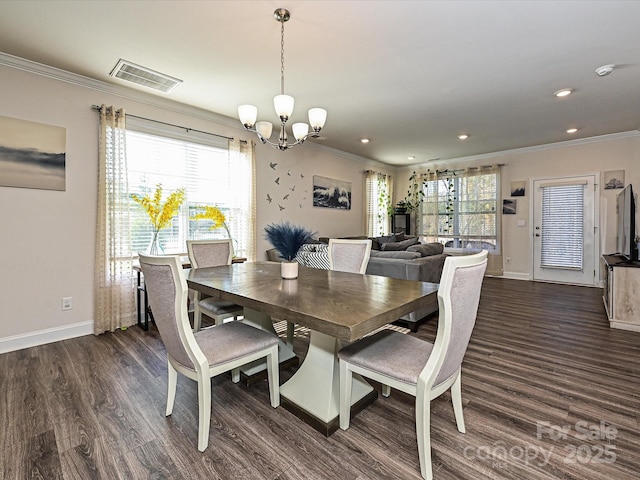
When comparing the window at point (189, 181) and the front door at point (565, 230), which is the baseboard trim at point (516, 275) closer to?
the front door at point (565, 230)

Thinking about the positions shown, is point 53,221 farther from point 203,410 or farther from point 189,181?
point 203,410

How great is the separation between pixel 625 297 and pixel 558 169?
3.27 m

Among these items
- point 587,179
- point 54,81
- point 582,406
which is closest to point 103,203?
point 54,81

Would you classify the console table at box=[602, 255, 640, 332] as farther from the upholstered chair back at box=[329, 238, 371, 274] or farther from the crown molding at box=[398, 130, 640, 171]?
the crown molding at box=[398, 130, 640, 171]

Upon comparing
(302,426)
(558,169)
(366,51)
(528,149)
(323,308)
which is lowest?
(302,426)

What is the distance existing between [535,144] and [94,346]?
728 cm

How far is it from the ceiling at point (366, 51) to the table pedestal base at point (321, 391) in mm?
2254

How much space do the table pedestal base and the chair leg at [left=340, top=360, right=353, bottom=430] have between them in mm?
44

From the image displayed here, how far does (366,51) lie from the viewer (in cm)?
263

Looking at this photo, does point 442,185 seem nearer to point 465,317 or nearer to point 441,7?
point 441,7

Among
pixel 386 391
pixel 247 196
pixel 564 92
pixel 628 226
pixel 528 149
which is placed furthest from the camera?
pixel 528 149

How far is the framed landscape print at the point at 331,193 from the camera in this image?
19.1ft

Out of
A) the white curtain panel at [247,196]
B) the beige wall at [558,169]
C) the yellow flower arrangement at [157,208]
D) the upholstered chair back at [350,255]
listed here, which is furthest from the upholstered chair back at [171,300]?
the beige wall at [558,169]

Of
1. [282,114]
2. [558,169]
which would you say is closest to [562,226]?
[558,169]
